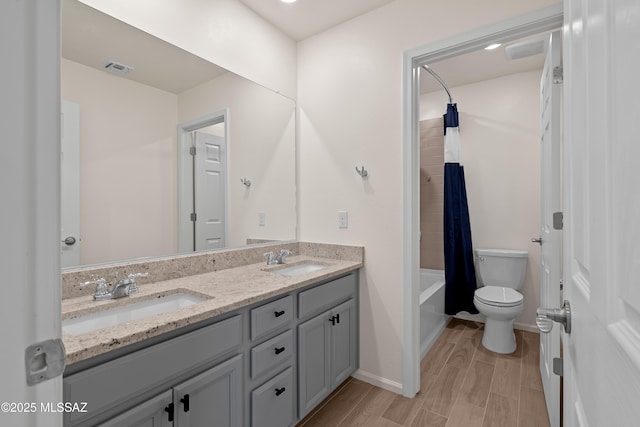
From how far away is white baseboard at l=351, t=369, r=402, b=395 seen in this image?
201cm


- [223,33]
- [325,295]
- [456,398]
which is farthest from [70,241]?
[456,398]

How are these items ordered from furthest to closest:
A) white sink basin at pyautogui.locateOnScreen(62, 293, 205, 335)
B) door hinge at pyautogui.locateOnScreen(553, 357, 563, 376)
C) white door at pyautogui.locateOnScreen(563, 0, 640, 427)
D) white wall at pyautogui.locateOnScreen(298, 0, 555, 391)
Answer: white wall at pyautogui.locateOnScreen(298, 0, 555, 391)
door hinge at pyautogui.locateOnScreen(553, 357, 563, 376)
white sink basin at pyautogui.locateOnScreen(62, 293, 205, 335)
white door at pyautogui.locateOnScreen(563, 0, 640, 427)

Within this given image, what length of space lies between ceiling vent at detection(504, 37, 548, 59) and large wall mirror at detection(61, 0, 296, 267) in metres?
1.67

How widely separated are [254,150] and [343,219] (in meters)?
0.84

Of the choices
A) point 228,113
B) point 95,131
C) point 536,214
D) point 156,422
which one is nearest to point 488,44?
point 228,113

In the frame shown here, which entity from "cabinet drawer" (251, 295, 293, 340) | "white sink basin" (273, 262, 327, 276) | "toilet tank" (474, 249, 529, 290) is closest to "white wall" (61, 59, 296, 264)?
"white sink basin" (273, 262, 327, 276)

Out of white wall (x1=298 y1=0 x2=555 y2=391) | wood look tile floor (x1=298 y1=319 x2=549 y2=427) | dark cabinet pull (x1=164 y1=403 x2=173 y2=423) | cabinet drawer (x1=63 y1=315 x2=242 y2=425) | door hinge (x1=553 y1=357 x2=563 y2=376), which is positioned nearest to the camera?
cabinet drawer (x1=63 y1=315 x2=242 y2=425)

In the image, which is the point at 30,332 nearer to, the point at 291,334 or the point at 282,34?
the point at 291,334

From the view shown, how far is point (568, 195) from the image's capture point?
0.73m

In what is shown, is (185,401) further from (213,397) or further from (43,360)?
(43,360)

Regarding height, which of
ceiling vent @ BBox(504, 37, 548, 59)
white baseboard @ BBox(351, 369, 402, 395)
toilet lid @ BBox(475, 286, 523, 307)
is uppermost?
ceiling vent @ BBox(504, 37, 548, 59)

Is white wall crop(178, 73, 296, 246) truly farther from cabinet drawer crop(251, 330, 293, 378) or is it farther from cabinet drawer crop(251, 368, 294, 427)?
cabinet drawer crop(251, 368, 294, 427)

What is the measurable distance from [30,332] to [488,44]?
7.34ft

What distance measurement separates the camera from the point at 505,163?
309 centimetres
